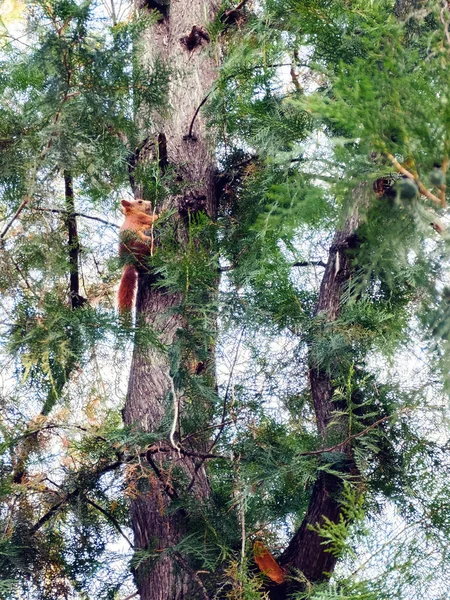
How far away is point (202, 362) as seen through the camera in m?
3.37

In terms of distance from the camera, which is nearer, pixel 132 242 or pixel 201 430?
pixel 201 430

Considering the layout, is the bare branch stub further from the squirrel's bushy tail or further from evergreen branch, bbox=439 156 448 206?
evergreen branch, bbox=439 156 448 206

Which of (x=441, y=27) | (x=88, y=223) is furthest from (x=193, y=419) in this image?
(x=441, y=27)

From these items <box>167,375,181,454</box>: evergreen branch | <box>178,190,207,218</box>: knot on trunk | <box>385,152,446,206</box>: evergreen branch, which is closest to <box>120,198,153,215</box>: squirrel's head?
<box>178,190,207,218</box>: knot on trunk

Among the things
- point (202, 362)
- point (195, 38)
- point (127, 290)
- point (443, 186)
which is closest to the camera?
point (443, 186)

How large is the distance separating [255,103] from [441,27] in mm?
1843

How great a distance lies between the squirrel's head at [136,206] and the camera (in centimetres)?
386

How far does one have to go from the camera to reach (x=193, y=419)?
126 inches

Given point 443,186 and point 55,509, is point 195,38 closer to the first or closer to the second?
point 55,509

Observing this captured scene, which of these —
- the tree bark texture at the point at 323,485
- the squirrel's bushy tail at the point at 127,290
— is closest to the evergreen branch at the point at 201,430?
the tree bark texture at the point at 323,485

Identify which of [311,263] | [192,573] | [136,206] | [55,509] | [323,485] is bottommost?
[192,573]

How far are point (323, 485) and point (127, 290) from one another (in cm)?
138

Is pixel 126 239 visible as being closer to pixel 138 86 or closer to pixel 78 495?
pixel 138 86

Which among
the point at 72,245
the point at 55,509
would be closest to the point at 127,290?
the point at 72,245
